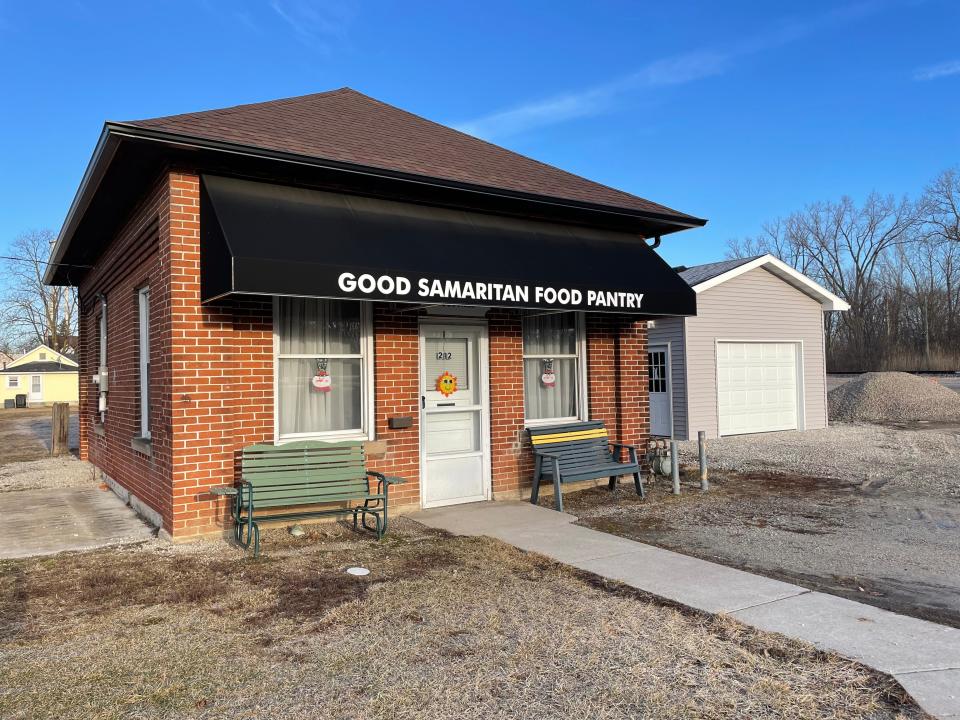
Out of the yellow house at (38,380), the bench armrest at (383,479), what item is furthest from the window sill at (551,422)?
the yellow house at (38,380)

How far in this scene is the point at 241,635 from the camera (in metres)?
4.26

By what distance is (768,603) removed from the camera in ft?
15.6

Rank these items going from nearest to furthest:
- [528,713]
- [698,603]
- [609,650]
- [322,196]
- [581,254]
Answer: [528,713], [609,650], [698,603], [322,196], [581,254]

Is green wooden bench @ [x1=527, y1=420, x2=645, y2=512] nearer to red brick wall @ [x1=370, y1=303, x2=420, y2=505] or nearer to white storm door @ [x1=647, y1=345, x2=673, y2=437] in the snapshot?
red brick wall @ [x1=370, y1=303, x2=420, y2=505]

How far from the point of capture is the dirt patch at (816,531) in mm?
5371

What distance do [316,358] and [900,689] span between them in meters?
5.76

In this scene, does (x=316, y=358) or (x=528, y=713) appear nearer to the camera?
(x=528, y=713)

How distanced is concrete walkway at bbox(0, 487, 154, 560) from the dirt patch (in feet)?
16.0

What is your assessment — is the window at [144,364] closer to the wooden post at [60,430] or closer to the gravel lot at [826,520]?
the gravel lot at [826,520]

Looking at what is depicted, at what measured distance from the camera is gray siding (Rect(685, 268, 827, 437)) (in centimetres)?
1659

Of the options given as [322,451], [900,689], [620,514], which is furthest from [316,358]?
[900,689]

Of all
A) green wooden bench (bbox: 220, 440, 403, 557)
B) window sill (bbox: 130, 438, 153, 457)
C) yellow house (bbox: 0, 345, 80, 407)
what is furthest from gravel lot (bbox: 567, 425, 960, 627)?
yellow house (bbox: 0, 345, 80, 407)

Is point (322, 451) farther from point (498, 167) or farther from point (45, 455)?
point (45, 455)

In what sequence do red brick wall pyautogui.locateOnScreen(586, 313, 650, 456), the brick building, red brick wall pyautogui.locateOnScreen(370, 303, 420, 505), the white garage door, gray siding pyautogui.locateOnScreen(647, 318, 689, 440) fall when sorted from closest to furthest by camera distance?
the brick building < red brick wall pyautogui.locateOnScreen(370, 303, 420, 505) < red brick wall pyautogui.locateOnScreen(586, 313, 650, 456) < gray siding pyautogui.locateOnScreen(647, 318, 689, 440) < the white garage door
